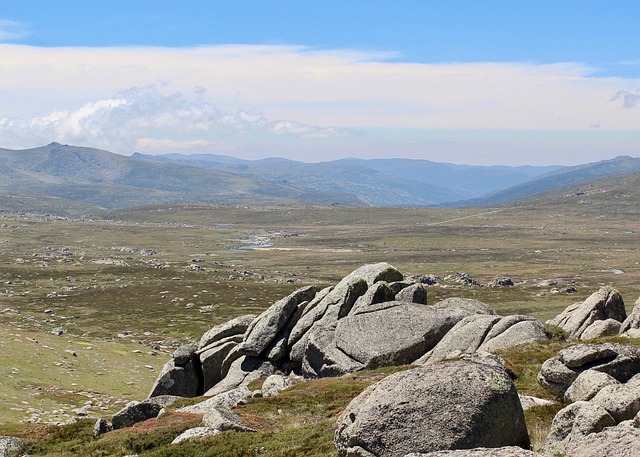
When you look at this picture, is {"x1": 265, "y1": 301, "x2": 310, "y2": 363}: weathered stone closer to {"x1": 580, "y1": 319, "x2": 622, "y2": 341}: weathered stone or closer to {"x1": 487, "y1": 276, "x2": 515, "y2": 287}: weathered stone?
{"x1": 580, "y1": 319, "x2": 622, "y2": 341}: weathered stone

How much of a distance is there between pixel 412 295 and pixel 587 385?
37913 millimetres

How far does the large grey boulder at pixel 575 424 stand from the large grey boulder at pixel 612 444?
2506 mm

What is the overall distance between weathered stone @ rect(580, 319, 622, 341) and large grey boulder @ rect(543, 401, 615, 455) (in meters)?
34.5

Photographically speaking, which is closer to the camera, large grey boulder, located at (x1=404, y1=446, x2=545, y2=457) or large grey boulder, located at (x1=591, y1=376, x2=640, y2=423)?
large grey boulder, located at (x1=404, y1=446, x2=545, y2=457)

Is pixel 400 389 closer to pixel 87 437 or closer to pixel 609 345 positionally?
pixel 609 345

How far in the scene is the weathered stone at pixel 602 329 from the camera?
177 feet

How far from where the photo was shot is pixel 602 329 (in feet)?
178

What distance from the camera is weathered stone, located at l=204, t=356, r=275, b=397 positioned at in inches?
2362

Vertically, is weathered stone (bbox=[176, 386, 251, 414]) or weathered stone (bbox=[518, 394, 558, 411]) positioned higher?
weathered stone (bbox=[518, 394, 558, 411])

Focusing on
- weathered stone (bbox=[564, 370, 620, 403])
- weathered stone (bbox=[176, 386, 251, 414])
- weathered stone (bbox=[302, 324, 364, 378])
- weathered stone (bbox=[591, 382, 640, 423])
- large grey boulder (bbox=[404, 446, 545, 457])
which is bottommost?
weathered stone (bbox=[302, 324, 364, 378])

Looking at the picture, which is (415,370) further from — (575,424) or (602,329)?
(602,329)

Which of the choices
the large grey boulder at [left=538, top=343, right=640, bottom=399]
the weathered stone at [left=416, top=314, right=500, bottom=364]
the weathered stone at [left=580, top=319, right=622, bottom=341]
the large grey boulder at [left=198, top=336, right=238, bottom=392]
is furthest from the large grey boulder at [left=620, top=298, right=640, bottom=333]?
the large grey boulder at [left=198, top=336, right=238, bottom=392]

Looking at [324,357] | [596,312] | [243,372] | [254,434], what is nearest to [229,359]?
[243,372]

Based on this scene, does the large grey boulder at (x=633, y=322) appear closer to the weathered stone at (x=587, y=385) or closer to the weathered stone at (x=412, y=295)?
the weathered stone at (x=412, y=295)
